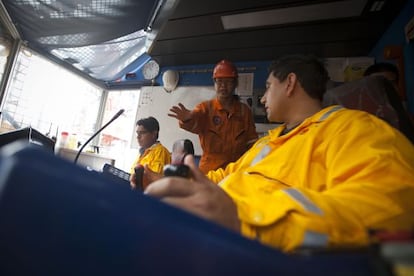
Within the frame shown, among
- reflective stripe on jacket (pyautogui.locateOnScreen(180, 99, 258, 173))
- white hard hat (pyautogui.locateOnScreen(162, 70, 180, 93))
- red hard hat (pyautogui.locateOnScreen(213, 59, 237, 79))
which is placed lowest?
reflective stripe on jacket (pyautogui.locateOnScreen(180, 99, 258, 173))

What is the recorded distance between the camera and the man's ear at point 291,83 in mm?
1037

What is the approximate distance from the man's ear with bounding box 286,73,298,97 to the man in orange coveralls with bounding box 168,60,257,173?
3.14 feet

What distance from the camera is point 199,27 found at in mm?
2338

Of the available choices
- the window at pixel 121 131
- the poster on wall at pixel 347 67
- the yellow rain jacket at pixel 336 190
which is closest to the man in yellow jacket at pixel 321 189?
the yellow rain jacket at pixel 336 190

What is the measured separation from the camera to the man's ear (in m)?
1.04

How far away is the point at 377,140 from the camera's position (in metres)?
0.54

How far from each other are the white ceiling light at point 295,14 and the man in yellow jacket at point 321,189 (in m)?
1.57

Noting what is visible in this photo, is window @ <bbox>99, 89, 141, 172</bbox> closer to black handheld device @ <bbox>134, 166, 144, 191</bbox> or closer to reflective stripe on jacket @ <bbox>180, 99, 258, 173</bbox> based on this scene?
reflective stripe on jacket @ <bbox>180, 99, 258, 173</bbox>

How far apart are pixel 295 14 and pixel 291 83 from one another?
4.34 ft

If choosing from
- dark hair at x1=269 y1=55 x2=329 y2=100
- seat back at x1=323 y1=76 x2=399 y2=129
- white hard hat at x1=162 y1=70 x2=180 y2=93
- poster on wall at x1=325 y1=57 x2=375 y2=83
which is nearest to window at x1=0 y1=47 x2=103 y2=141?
white hard hat at x1=162 y1=70 x2=180 y2=93

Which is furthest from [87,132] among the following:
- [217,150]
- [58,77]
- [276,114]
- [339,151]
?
[339,151]

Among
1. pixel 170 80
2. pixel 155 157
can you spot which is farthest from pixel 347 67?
pixel 155 157

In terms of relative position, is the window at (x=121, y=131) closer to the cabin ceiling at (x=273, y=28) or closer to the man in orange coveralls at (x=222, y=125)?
the cabin ceiling at (x=273, y=28)

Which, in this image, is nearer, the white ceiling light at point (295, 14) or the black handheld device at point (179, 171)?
the black handheld device at point (179, 171)
